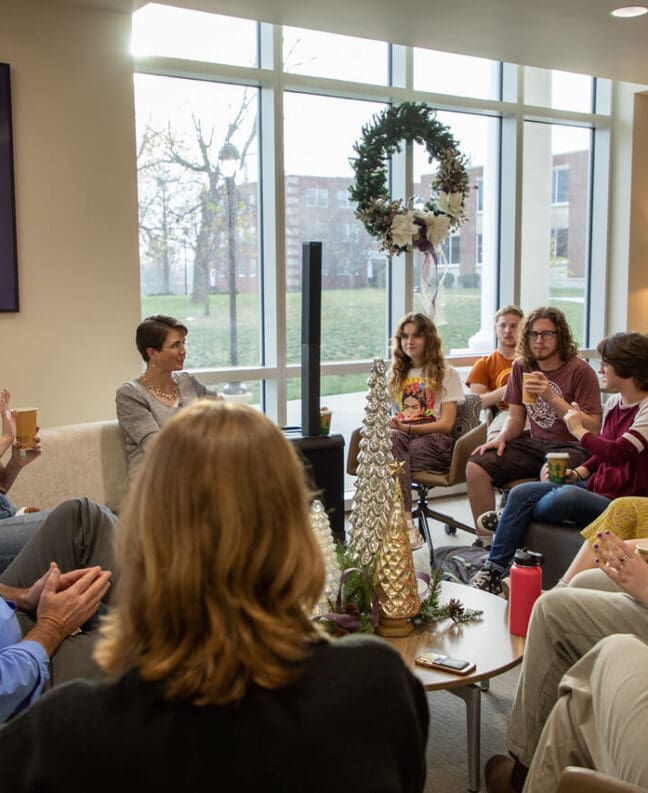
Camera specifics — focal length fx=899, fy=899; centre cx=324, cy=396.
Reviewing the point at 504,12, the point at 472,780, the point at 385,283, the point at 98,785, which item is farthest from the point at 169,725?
the point at 385,283

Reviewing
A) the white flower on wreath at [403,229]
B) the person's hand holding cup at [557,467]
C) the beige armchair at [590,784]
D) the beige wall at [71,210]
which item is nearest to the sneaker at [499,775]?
the beige armchair at [590,784]

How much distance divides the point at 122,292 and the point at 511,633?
2721 millimetres

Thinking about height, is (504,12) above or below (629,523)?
above

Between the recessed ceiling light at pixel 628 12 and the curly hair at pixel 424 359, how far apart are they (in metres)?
1.74

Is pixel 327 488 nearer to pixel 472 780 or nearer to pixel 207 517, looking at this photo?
pixel 472 780

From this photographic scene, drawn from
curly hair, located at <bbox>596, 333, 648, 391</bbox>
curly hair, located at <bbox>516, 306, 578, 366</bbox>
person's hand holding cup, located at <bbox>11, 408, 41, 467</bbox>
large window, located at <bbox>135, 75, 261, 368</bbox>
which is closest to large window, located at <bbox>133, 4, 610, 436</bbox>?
large window, located at <bbox>135, 75, 261, 368</bbox>

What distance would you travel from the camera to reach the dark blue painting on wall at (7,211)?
157 inches

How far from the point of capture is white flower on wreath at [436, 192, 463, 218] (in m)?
5.42

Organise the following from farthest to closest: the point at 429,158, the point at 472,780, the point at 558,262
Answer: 1. the point at 558,262
2. the point at 429,158
3. the point at 472,780

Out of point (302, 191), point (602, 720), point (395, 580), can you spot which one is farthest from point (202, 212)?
point (602, 720)

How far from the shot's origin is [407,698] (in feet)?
3.68

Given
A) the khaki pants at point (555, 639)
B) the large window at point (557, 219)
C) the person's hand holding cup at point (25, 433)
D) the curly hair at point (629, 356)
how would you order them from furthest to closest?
the large window at point (557, 219), the curly hair at point (629, 356), the person's hand holding cup at point (25, 433), the khaki pants at point (555, 639)

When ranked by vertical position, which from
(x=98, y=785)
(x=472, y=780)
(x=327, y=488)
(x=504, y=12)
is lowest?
(x=472, y=780)

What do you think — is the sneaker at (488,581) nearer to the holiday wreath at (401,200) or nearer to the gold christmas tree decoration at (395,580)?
the gold christmas tree decoration at (395,580)
